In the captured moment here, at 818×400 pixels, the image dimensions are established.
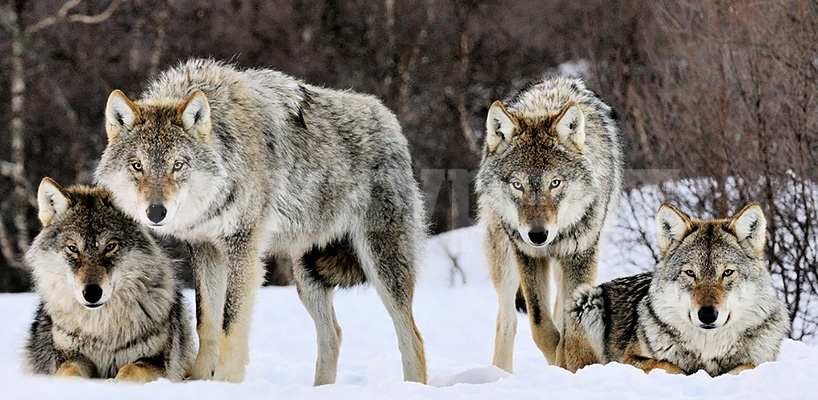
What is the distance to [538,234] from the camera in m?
5.29

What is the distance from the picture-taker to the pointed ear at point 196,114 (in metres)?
5.05

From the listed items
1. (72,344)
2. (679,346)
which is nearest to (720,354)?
(679,346)

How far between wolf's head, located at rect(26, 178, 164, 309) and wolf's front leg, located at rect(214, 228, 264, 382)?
43 centimetres

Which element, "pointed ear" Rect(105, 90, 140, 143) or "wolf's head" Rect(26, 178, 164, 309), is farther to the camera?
"pointed ear" Rect(105, 90, 140, 143)

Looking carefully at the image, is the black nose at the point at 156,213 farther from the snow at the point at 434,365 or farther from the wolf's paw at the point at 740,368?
the wolf's paw at the point at 740,368

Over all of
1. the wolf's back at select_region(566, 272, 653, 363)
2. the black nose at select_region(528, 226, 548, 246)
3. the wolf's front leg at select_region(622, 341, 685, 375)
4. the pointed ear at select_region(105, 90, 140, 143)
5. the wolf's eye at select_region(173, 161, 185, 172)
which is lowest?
the wolf's front leg at select_region(622, 341, 685, 375)

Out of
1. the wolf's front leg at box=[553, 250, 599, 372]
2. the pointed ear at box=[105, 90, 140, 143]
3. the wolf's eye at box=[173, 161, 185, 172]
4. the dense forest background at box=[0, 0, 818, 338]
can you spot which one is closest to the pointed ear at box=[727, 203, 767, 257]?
the wolf's front leg at box=[553, 250, 599, 372]

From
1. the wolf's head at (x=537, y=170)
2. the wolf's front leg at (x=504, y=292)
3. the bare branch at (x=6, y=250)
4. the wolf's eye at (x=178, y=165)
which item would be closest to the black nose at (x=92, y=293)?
the wolf's eye at (x=178, y=165)

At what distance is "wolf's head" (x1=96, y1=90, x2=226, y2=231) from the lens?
191 inches

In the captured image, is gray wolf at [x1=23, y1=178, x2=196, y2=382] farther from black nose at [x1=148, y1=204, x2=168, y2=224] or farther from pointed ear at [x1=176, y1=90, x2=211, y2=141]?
pointed ear at [x1=176, y1=90, x2=211, y2=141]

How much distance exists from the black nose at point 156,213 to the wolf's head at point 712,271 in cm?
255

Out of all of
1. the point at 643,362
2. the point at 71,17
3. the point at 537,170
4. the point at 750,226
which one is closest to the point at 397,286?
the point at 537,170

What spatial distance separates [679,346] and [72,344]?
3.09 meters

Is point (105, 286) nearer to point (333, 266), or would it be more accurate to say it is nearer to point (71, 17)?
point (333, 266)
